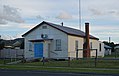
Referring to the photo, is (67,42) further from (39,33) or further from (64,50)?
(39,33)

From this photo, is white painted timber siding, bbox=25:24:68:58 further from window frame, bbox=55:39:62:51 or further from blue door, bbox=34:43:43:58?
blue door, bbox=34:43:43:58

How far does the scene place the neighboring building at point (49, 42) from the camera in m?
41.7

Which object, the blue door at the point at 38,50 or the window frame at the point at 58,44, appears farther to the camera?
the blue door at the point at 38,50

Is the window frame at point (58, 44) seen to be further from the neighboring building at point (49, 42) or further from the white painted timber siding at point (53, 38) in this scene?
the white painted timber siding at point (53, 38)

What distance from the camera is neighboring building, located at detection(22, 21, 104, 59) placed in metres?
41.7

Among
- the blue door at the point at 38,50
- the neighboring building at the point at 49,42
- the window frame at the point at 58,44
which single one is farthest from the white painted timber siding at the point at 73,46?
the blue door at the point at 38,50

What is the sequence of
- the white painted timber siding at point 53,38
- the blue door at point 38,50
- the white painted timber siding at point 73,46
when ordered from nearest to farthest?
the white painted timber siding at point 53,38 < the white painted timber siding at point 73,46 < the blue door at point 38,50

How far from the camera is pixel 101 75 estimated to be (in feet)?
68.4

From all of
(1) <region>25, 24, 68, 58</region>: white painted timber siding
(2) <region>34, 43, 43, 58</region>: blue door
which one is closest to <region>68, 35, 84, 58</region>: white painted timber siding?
(1) <region>25, 24, 68, 58</region>: white painted timber siding

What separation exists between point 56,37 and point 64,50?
2088mm

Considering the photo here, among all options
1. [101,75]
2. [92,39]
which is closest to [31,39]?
[92,39]

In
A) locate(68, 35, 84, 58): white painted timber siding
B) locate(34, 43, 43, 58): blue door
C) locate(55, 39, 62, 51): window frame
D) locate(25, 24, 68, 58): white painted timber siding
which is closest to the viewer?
locate(25, 24, 68, 58): white painted timber siding

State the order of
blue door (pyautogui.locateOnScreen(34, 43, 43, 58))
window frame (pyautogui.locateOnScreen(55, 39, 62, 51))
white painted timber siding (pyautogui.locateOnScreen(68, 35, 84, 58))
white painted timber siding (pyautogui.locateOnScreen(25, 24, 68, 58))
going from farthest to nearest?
blue door (pyautogui.locateOnScreen(34, 43, 43, 58))
white painted timber siding (pyautogui.locateOnScreen(68, 35, 84, 58))
window frame (pyautogui.locateOnScreen(55, 39, 62, 51))
white painted timber siding (pyautogui.locateOnScreen(25, 24, 68, 58))

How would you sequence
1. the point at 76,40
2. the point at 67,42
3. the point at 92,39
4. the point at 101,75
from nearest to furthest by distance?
the point at 101,75
the point at 67,42
the point at 76,40
the point at 92,39
